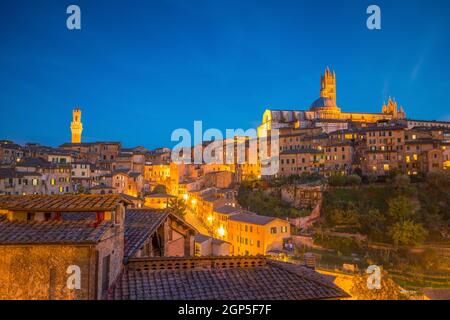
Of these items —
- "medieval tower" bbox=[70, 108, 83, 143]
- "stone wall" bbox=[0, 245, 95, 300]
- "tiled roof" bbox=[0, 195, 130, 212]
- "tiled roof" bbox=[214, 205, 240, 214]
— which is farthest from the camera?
"medieval tower" bbox=[70, 108, 83, 143]

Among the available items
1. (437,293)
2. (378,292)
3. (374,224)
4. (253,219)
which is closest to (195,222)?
(253,219)

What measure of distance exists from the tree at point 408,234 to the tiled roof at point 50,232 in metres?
45.4

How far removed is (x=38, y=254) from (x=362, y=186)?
5896cm

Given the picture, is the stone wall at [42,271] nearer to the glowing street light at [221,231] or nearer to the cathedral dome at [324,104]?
the glowing street light at [221,231]

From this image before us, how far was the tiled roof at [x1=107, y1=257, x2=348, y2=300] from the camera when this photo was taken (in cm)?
868

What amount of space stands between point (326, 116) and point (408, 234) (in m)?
68.9

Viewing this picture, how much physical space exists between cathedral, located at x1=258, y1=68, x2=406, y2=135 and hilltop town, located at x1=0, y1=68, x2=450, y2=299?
1.90 feet

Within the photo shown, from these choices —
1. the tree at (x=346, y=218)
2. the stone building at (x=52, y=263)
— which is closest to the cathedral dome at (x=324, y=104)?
the tree at (x=346, y=218)

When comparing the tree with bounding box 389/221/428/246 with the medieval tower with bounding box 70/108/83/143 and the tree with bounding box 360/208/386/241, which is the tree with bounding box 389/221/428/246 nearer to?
the tree with bounding box 360/208/386/241

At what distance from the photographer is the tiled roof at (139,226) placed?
1087 centimetres

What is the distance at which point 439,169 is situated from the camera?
57.4 metres

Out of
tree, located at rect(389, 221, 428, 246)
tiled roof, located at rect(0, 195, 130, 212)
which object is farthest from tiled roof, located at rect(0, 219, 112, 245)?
tree, located at rect(389, 221, 428, 246)
